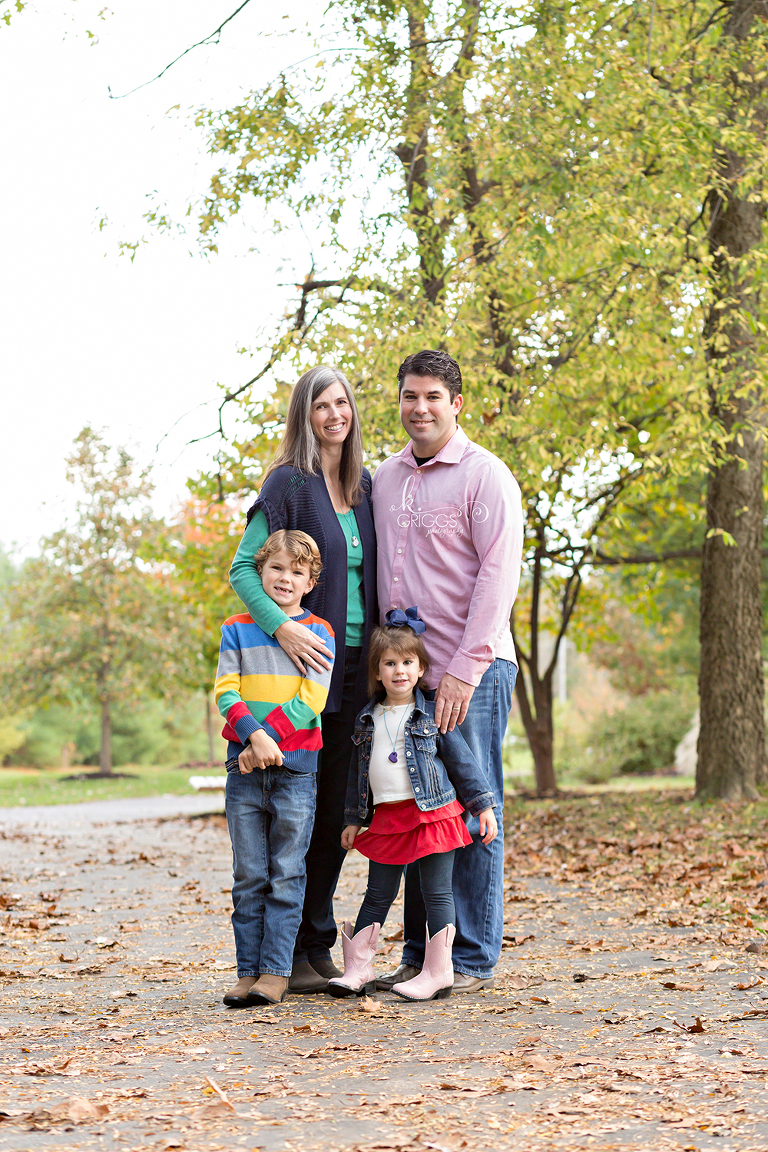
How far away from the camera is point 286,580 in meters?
3.95

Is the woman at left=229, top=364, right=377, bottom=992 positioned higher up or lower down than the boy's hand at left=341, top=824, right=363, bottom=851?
higher up

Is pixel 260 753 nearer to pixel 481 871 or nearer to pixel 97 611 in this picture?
pixel 481 871

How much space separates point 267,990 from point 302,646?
1.17 meters

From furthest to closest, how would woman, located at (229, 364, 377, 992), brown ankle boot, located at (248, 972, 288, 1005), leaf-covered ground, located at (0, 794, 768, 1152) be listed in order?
1. woman, located at (229, 364, 377, 992)
2. brown ankle boot, located at (248, 972, 288, 1005)
3. leaf-covered ground, located at (0, 794, 768, 1152)

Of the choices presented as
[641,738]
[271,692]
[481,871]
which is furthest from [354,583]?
[641,738]

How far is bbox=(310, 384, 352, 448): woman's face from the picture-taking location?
4.12 m

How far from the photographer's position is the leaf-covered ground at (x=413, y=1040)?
8.29 feet

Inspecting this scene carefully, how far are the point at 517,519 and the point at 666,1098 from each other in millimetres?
2021

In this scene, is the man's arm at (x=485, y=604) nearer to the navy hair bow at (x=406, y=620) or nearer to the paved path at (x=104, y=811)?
the navy hair bow at (x=406, y=620)

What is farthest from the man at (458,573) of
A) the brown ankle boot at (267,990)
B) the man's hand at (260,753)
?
the man's hand at (260,753)

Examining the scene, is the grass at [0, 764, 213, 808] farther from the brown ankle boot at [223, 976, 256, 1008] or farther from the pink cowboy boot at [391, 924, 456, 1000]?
the pink cowboy boot at [391, 924, 456, 1000]

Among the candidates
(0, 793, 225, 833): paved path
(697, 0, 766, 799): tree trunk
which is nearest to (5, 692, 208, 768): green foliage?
(0, 793, 225, 833): paved path

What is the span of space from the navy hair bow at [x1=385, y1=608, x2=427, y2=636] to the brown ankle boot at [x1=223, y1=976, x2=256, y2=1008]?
1.34m

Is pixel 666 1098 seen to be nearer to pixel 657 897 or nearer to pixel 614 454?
pixel 657 897
